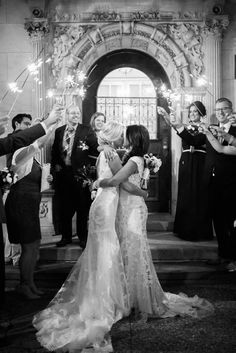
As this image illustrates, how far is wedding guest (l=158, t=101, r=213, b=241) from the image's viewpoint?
254 inches

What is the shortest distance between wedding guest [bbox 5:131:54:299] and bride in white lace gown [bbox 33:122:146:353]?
590 mm

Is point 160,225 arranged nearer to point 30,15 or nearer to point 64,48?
point 64,48

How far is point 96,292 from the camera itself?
13.0 ft

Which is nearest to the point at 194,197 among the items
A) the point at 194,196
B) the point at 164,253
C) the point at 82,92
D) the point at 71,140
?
the point at 194,196

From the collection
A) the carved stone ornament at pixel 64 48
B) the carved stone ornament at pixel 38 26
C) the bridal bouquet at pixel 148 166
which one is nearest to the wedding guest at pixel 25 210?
the bridal bouquet at pixel 148 166

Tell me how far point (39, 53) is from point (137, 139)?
3799 millimetres

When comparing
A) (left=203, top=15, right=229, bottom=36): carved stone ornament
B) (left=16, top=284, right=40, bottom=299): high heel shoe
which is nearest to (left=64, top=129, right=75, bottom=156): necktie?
(left=16, top=284, right=40, bottom=299): high heel shoe

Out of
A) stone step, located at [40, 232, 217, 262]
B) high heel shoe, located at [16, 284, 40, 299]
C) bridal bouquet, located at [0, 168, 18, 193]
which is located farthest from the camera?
stone step, located at [40, 232, 217, 262]

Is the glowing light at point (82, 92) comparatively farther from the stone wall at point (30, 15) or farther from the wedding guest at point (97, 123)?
the wedding guest at point (97, 123)

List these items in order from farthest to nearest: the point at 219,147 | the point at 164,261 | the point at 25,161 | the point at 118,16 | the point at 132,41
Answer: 1. the point at 132,41
2. the point at 118,16
3. the point at 164,261
4. the point at 219,147
5. the point at 25,161

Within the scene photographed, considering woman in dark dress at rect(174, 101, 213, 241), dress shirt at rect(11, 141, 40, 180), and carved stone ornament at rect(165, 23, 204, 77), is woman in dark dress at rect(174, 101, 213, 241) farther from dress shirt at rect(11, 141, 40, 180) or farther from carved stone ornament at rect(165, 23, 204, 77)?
dress shirt at rect(11, 141, 40, 180)

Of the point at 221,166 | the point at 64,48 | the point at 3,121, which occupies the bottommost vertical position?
the point at 221,166

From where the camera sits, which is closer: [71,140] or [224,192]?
[224,192]

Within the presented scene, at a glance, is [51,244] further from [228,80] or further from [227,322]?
[228,80]
